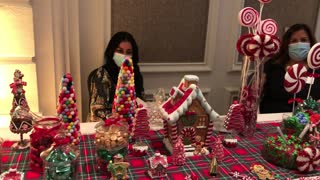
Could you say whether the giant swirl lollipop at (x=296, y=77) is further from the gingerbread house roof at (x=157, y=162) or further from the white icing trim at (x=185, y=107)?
the gingerbread house roof at (x=157, y=162)

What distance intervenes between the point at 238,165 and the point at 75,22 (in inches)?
55.4

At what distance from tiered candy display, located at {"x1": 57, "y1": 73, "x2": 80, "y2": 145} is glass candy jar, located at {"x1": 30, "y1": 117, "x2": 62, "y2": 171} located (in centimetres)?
8

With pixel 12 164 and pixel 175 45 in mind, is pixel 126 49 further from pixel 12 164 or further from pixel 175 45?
pixel 12 164

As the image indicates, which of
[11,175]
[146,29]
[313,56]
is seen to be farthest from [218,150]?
[146,29]

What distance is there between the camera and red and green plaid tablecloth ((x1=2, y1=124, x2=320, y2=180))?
1.08 metres

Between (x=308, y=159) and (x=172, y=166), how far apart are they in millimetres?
500

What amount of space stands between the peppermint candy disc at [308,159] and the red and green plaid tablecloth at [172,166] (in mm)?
26

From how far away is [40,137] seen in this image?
41.9 inches

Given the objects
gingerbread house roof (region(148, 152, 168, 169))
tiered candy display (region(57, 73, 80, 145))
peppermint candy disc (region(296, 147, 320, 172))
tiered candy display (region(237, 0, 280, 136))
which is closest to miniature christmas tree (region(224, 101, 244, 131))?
tiered candy display (region(237, 0, 280, 136))

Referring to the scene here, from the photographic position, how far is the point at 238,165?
1.18m

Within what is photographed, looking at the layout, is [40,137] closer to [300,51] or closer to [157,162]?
[157,162]

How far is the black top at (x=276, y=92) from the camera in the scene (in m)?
2.17

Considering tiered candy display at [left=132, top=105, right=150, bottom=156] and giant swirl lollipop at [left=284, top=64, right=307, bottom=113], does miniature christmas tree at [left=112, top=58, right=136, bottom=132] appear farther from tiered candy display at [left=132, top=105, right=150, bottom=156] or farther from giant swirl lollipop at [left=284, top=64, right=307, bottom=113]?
giant swirl lollipop at [left=284, top=64, right=307, bottom=113]

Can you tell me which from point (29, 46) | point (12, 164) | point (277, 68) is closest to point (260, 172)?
point (12, 164)
